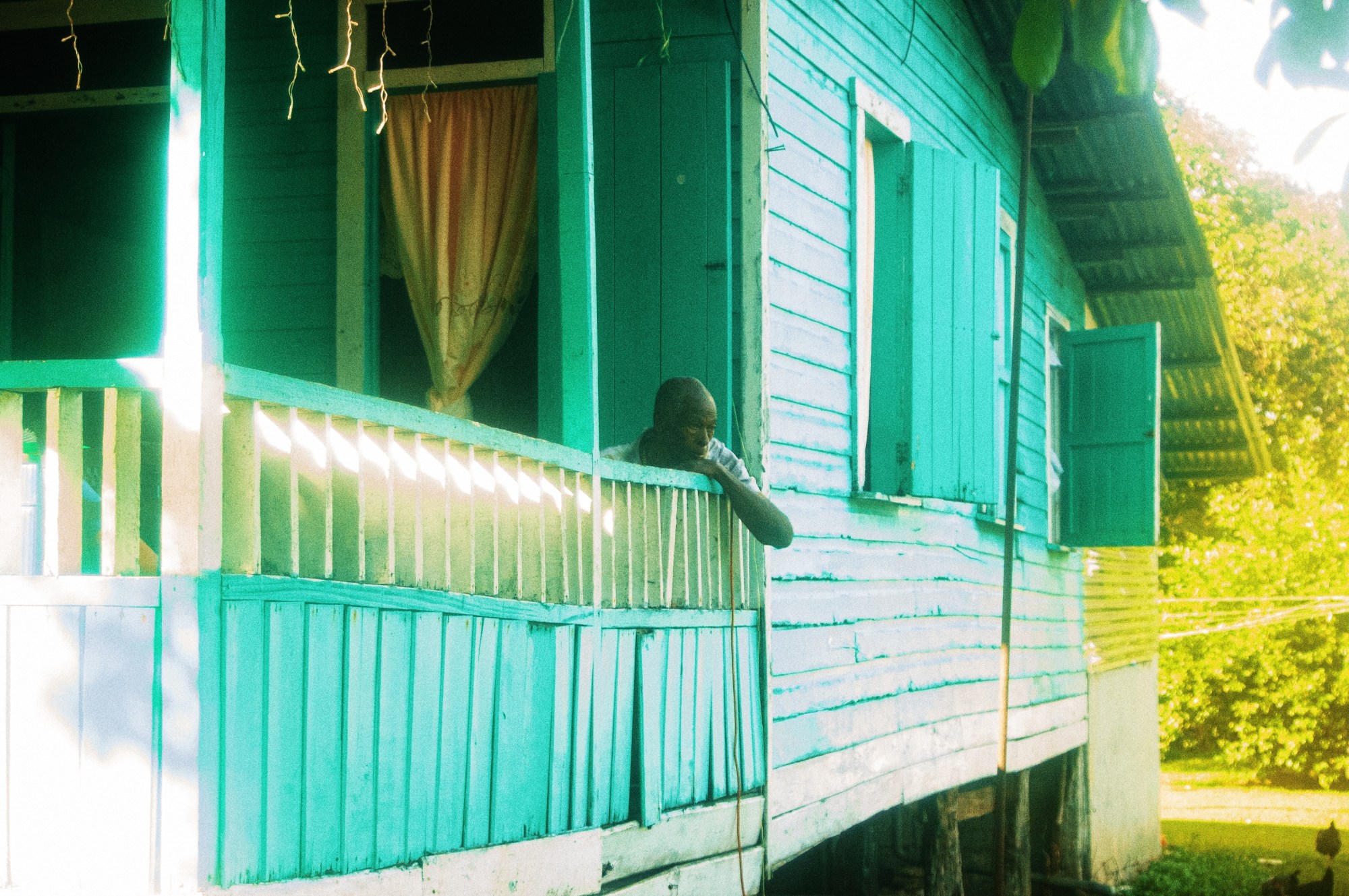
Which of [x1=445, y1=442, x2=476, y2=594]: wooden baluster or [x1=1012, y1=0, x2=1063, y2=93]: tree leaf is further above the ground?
[x1=1012, y1=0, x2=1063, y2=93]: tree leaf

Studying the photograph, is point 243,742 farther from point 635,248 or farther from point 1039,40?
point 635,248

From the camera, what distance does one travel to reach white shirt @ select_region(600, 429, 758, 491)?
5102 millimetres

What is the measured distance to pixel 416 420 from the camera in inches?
137

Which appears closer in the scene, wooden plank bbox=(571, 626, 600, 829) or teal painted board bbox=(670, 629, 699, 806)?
wooden plank bbox=(571, 626, 600, 829)

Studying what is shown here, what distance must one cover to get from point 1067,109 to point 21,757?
798 centimetres

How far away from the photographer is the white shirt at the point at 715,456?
5.10m

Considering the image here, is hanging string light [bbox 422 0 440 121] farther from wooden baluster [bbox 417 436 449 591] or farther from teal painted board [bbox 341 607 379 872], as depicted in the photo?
teal painted board [bbox 341 607 379 872]

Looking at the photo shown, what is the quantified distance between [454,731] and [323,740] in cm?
53

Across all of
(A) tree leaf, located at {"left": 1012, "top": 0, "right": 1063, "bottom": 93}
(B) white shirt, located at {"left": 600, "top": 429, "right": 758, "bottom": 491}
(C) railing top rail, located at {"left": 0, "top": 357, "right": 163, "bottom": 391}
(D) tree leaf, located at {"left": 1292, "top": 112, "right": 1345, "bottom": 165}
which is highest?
(A) tree leaf, located at {"left": 1012, "top": 0, "right": 1063, "bottom": 93}

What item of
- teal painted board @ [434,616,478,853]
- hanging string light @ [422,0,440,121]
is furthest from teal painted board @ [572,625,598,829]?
hanging string light @ [422,0,440,121]

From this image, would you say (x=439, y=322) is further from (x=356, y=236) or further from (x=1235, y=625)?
(x=1235, y=625)

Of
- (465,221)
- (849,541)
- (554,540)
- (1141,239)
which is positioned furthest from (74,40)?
(1141,239)

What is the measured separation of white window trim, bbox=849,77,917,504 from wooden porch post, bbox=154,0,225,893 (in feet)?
13.4

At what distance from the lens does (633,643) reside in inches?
179
